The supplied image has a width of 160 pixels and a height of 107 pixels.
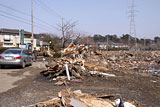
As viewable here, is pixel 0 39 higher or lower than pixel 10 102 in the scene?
higher

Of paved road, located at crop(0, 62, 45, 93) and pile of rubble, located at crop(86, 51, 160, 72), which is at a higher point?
pile of rubble, located at crop(86, 51, 160, 72)

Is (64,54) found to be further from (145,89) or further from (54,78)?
(145,89)

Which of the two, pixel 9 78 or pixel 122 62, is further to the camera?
pixel 122 62

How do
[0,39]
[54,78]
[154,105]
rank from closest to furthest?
1. [154,105]
2. [54,78]
3. [0,39]

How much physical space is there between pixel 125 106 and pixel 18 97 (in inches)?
145

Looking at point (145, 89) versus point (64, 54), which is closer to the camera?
point (145, 89)

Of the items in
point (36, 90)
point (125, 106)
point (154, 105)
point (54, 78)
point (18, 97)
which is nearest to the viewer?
point (125, 106)

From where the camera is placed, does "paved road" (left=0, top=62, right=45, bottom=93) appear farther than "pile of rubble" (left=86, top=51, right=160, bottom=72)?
No

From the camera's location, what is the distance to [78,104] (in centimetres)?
379

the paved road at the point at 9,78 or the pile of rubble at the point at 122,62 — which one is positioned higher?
the pile of rubble at the point at 122,62

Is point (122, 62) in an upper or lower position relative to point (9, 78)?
upper

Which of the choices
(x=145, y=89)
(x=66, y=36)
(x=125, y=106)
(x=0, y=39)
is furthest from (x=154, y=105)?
(x=0, y=39)

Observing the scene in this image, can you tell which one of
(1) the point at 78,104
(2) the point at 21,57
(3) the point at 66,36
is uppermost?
(3) the point at 66,36

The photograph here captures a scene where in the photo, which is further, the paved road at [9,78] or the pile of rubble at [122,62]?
the pile of rubble at [122,62]
